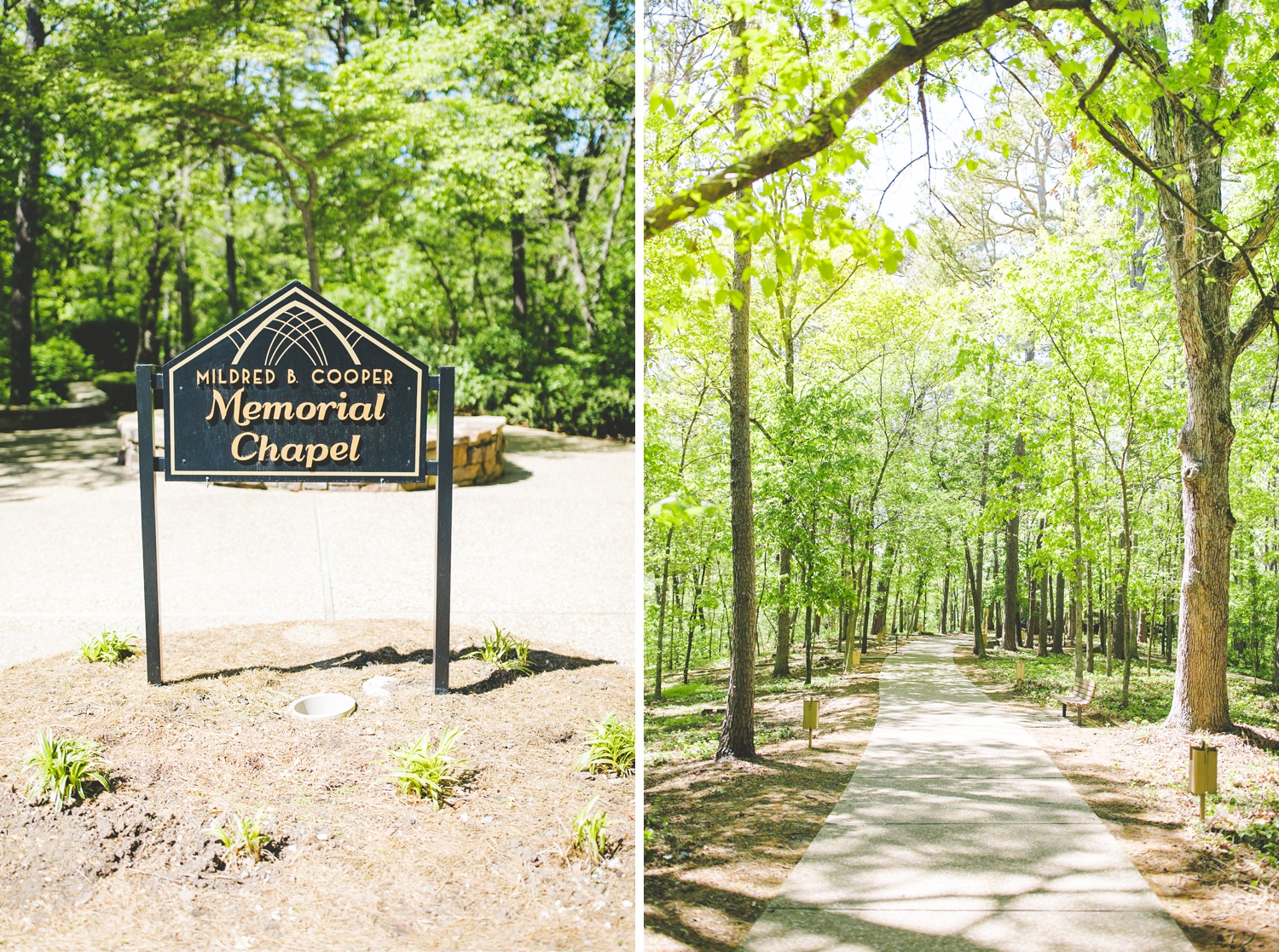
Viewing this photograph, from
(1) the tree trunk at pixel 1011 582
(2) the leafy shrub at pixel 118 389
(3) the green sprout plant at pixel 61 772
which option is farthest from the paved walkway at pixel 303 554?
(2) the leafy shrub at pixel 118 389

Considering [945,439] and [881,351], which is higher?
[881,351]

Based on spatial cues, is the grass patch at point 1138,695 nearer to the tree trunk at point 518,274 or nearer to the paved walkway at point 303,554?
the paved walkway at point 303,554

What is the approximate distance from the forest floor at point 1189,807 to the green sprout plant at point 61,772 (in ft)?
12.6

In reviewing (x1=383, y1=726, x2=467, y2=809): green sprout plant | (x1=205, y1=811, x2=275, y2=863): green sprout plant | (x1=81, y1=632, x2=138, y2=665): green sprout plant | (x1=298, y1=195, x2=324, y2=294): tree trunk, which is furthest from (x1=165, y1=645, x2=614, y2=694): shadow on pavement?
(x1=298, y1=195, x2=324, y2=294): tree trunk

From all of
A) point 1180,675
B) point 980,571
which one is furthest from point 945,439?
point 980,571

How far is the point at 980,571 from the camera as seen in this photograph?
10.3m

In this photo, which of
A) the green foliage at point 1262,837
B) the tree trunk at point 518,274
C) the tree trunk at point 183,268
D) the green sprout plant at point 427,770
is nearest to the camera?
the green foliage at point 1262,837

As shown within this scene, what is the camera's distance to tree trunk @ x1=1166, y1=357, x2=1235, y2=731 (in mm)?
3596

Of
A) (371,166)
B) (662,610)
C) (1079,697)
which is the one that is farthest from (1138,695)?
(371,166)

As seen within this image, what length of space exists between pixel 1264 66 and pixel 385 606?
20.0ft

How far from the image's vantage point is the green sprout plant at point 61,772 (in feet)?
11.4

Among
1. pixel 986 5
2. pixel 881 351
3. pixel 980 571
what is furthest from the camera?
pixel 980 571

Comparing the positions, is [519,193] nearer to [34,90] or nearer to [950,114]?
[34,90]

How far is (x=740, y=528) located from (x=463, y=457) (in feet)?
25.0
